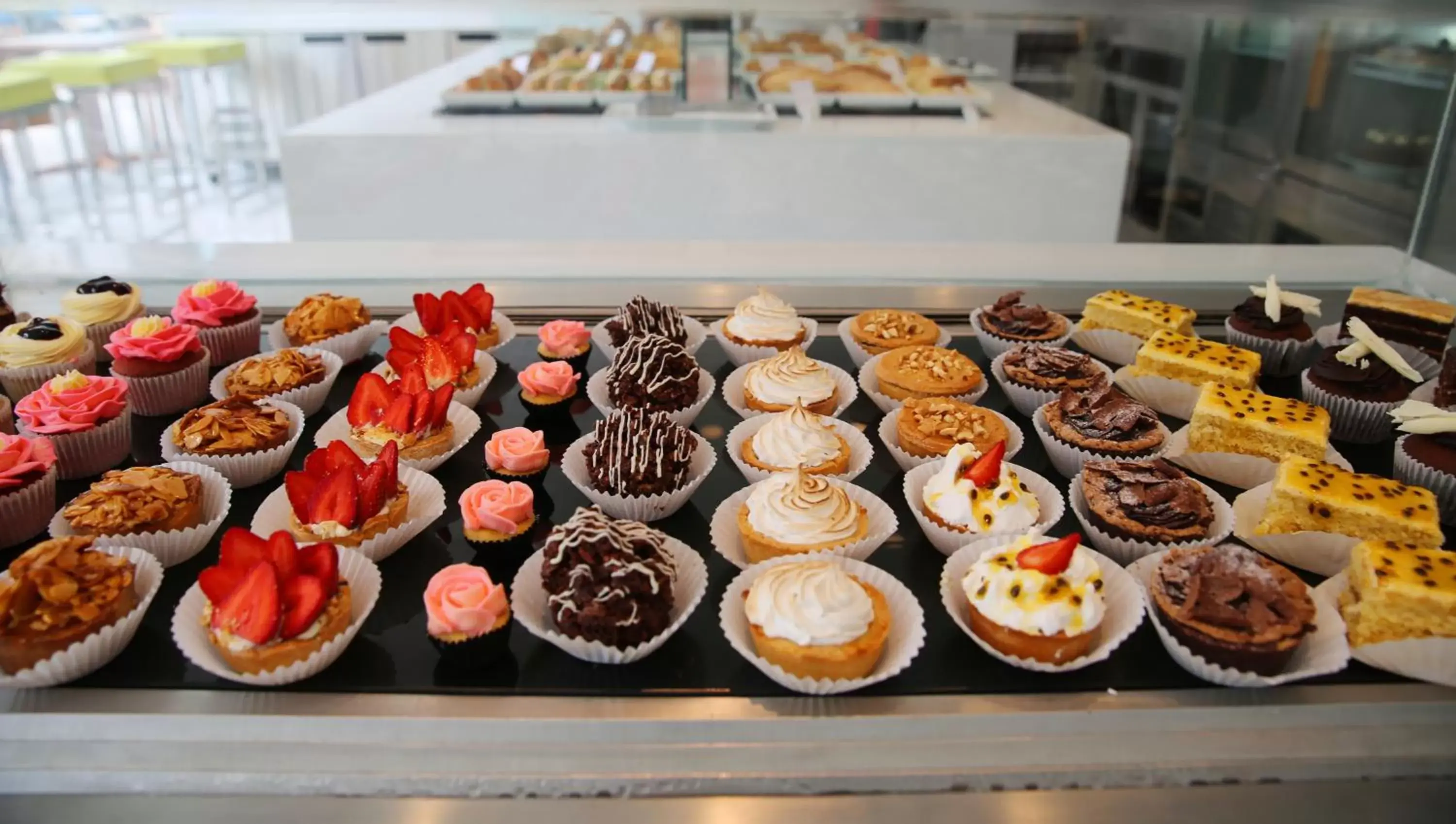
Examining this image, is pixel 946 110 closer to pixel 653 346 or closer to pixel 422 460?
pixel 653 346

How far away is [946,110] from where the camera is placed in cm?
518

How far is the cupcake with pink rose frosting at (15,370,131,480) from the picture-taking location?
283 cm

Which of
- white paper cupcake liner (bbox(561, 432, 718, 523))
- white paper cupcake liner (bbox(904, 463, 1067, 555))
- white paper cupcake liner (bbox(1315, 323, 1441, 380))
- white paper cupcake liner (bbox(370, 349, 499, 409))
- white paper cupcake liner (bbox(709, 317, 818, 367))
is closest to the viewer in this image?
white paper cupcake liner (bbox(904, 463, 1067, 555))

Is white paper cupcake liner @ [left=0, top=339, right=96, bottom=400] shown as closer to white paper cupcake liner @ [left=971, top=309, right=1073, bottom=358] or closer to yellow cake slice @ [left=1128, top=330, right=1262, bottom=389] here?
white paper cupcake liner @ [left=971, top=309, right=1073, bottom=358]

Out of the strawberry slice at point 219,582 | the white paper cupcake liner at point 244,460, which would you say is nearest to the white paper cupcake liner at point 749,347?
the white paper cupcake liner at point 244,460

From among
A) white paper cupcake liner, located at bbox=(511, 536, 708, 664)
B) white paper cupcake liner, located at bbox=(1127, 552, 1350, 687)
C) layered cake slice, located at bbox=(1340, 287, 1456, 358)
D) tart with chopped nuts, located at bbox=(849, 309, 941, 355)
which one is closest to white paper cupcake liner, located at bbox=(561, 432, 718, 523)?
white paper cupcake liner, located at bbox=(511, 536, 708, 664)

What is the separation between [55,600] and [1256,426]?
3.16 metres

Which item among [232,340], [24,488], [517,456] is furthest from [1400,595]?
[232,340]

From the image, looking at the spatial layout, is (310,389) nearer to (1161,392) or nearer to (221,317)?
(221,317)

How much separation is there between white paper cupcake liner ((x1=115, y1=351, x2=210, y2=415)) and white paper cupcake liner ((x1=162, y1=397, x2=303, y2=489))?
0.28m

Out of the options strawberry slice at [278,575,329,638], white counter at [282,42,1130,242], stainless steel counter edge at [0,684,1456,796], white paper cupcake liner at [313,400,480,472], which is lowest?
stainless steel counter edge at [0,684,1456,796]

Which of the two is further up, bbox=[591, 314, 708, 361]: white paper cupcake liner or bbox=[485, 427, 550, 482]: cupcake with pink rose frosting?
bbox=[591, 314, 708, 361]: white paper cupcake liner

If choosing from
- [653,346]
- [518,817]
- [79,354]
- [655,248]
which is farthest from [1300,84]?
[79,354]

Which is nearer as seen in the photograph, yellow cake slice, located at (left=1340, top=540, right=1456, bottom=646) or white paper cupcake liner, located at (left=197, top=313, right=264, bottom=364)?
yellow cake slice, located at (left=1340, top=540, right=1456, bottom=646)
